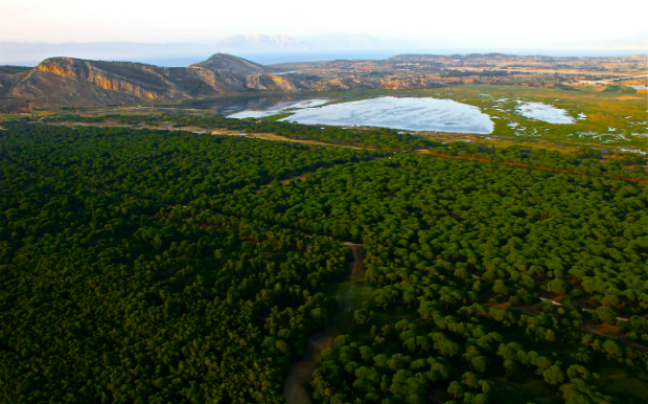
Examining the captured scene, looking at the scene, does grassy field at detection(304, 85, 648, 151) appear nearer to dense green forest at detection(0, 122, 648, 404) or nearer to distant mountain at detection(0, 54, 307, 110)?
dense green forest at detection(0, 122, 648, 404)

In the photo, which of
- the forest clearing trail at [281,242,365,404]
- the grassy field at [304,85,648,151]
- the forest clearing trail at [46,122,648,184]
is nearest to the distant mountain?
the forest clearing trail at [46,122,648,184]

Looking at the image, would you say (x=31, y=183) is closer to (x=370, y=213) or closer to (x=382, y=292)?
(x=370, y=213)

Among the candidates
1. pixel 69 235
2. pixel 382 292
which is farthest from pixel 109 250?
pixel 382 292

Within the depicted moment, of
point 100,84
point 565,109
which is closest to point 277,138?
point 100,84

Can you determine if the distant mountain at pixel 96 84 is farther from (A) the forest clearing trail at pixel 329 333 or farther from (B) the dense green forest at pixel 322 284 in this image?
(A) the forest clearing trail at pixel 329 333

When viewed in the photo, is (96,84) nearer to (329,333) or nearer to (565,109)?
(329,333)

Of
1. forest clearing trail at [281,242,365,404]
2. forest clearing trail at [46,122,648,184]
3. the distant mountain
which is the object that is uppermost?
the distant mountain

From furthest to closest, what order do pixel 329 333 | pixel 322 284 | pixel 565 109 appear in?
pixel 565 109, pixel 322 284, pixel 329 333
